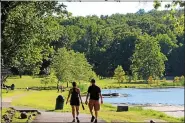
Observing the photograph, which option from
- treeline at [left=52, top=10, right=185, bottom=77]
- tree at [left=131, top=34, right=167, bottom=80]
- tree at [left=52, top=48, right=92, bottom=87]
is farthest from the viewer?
treeline at [left=52, top=10, right=185, bottom=77]

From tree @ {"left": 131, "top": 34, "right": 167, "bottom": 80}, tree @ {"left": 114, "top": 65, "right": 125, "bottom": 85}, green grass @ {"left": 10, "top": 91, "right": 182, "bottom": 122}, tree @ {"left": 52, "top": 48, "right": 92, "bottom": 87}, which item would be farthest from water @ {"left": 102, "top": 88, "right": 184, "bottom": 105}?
tree @ {"left": 131, "top": 34, "right": 167, "bottom": 80}

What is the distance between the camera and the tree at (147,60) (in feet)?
398

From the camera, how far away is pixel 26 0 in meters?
17.2

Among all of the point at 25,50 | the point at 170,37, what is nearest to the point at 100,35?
the point at 170,37

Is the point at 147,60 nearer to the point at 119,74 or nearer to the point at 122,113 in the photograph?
the point at 119,74

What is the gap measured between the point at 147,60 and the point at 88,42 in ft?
102

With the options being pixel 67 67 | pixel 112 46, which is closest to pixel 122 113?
pixel 67 67

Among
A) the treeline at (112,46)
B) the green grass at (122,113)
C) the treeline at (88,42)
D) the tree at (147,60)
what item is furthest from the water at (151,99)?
the tree at (147,60)

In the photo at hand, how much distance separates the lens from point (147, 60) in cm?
12412

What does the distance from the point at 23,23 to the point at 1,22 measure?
270 cm

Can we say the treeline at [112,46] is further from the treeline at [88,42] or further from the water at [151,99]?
the water at [151,99]

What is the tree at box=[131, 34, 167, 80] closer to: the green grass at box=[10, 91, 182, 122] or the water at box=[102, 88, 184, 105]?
the water at box=[102, 88, 184, 105]

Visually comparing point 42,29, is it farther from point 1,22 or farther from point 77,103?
point 77,103

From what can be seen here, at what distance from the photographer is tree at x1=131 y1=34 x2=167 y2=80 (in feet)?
398
